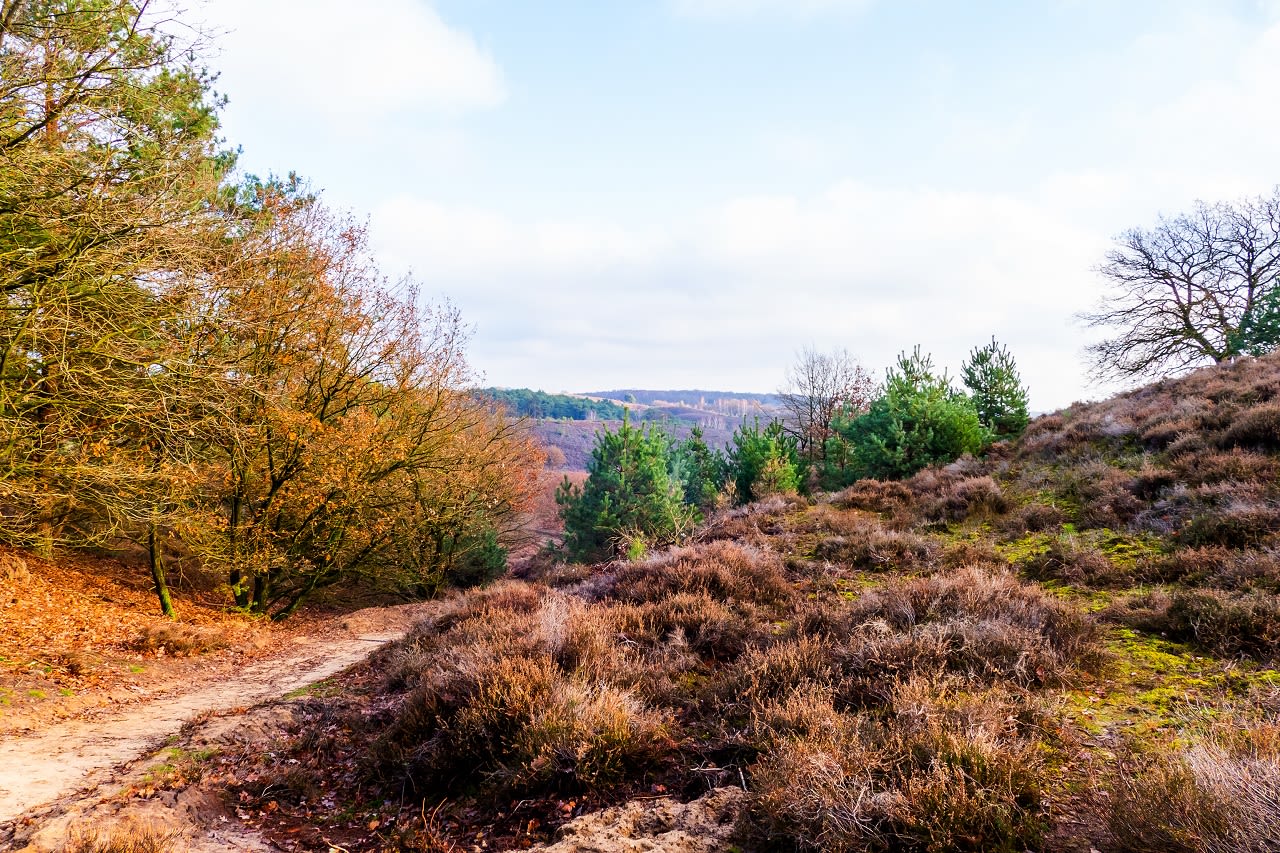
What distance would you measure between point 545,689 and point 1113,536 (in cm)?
758

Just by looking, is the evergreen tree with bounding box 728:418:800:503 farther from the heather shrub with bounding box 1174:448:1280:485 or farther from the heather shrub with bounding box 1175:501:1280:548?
the heather shrub with bounding box 1175:501:1280:548

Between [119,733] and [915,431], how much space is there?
17.9m

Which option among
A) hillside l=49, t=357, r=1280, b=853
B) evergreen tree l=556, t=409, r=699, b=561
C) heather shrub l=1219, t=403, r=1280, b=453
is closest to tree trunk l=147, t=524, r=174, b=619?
hillside l=49, t=357, r=1280, b=853

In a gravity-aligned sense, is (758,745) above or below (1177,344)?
below

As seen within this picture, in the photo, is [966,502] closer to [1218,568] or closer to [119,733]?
[1218,568]

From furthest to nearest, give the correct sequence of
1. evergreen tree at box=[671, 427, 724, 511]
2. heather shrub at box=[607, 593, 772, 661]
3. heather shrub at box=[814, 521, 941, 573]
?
evergreen tree at box=[671, 427, 724, 511]
heather shrub at box=[814, 521, 941, 573]
heather shrub at box=[607, 593, 772, 661]

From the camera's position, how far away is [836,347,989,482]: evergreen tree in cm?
1623

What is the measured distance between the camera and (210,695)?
312 inches

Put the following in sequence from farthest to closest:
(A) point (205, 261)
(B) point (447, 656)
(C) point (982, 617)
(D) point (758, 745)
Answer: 1. (A) point (205, 261)
2. (B) point (447, 656)
3. (C) point (982, 617)
4. (D) point (758, 745)

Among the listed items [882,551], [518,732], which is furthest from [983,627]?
[882,551]

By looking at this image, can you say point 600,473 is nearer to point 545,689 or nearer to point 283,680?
point 283,680

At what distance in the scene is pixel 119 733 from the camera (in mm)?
6180

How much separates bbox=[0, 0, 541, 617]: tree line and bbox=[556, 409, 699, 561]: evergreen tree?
6.06 meters

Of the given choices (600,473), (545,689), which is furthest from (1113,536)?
(600,473)
